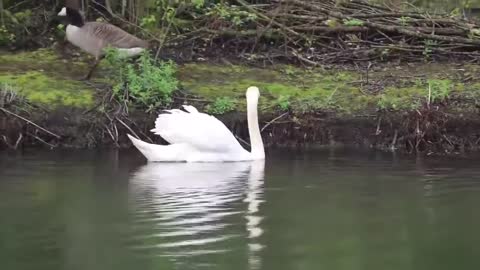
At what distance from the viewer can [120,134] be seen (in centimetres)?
1338

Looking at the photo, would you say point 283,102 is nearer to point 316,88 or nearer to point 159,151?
point 316,88

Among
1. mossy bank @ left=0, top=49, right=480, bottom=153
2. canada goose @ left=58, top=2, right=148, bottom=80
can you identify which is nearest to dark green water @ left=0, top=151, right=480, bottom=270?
mossy bank @ left=0, top=49, right=480, bottom=153

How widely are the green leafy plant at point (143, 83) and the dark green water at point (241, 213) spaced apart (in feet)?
5.00

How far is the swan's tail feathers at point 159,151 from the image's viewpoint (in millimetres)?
12266

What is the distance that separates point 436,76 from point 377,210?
21.3ft

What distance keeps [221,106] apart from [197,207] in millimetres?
4901

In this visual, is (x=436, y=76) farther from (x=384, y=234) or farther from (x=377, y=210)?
(x=384, y=234)

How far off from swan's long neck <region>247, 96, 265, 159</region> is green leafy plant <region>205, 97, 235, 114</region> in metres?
0.80

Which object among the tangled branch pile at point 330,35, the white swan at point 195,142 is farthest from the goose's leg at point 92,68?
the white swan at point 195,142

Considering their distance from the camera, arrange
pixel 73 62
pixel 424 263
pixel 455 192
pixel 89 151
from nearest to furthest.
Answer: pixel 424 263, pixel 455 192, pixel 89 151, pixel 73 62

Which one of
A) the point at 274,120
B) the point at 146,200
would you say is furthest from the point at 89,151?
the point at 146,200

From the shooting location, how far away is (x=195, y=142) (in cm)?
1234

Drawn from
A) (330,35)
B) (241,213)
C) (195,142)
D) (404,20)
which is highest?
(404,20)

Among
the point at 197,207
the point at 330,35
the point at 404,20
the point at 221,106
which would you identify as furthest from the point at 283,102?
the point at 197,207
